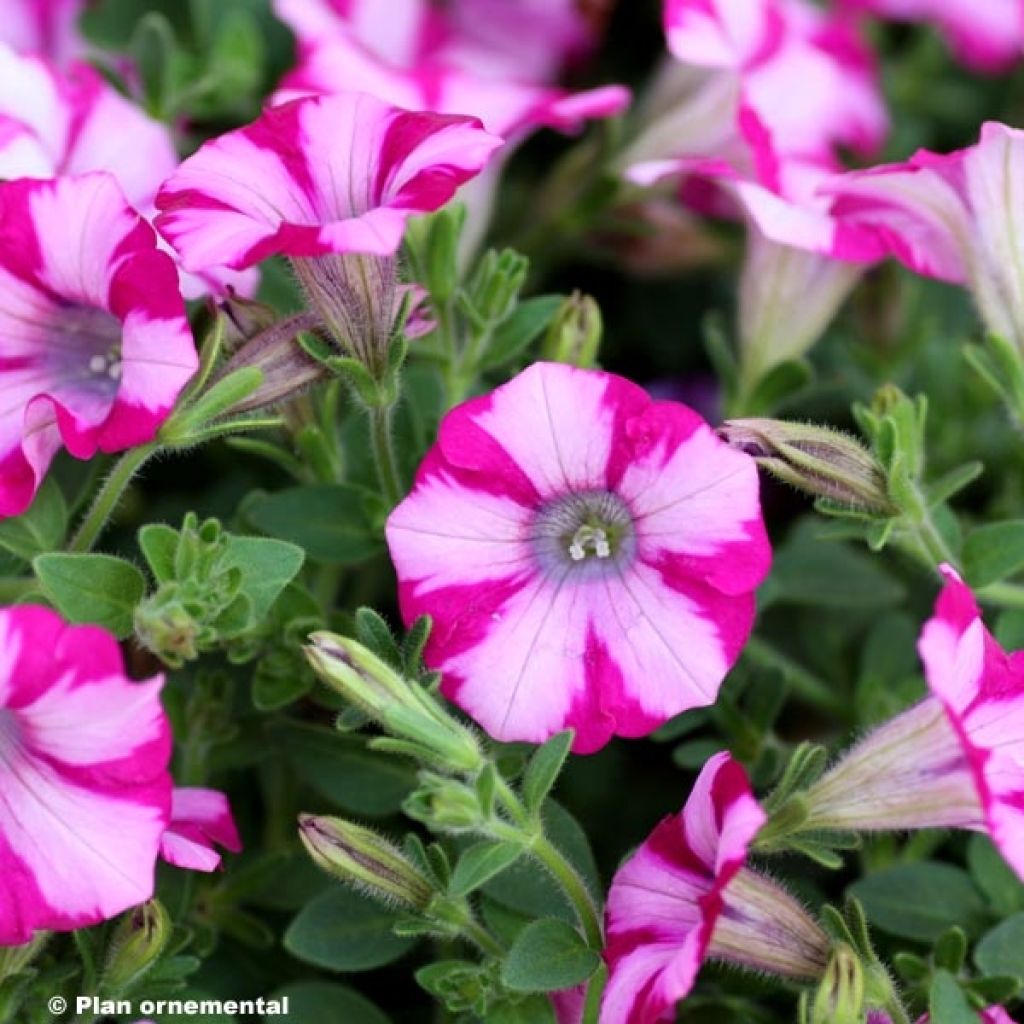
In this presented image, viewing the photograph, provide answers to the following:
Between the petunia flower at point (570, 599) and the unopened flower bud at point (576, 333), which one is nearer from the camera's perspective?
the petunia flower at point (570, 599)

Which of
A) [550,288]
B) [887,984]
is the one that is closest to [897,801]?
Answer: [887,984]

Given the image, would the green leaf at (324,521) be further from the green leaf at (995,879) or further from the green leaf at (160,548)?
the green leaf at (995,879)

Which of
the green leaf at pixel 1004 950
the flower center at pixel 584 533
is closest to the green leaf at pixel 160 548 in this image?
the flower center at pixel 584 533

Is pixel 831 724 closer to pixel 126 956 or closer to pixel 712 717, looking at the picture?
pixel 712 717

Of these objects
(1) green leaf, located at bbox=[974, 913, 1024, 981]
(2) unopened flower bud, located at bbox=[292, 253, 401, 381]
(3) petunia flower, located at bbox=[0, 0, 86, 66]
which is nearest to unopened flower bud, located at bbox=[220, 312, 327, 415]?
(2) unopened flower bud, located at bbox=[292, 253, 401, 381]

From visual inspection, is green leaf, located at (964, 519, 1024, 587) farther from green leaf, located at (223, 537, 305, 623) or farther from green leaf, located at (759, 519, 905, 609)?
green leaf, located at (223, 537, 305, 623)

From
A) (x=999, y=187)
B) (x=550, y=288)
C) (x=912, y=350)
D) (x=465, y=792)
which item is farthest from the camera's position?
(x=550, y=288)

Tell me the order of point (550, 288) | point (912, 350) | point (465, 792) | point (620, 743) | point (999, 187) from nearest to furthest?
point (465, 792), point (999, 187), point (620, 743), point (912, 350), point (550, 288)
